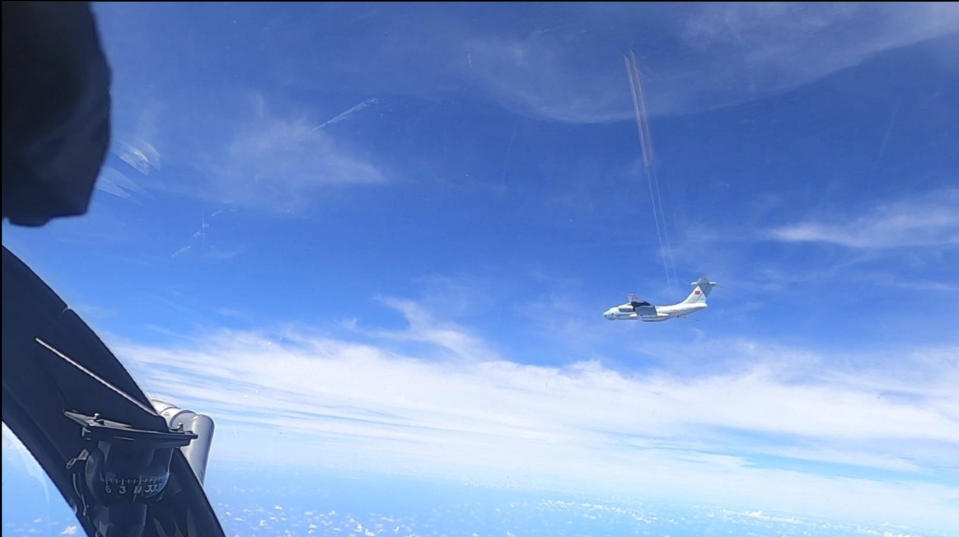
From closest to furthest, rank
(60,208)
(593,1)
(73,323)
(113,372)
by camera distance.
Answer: (593,1) → (60,208) → (73,323) → (113,372)

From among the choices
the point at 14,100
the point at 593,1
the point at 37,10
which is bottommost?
the point at 14,100

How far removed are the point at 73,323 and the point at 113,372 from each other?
52cm

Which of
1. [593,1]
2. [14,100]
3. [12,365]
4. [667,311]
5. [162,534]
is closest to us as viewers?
[14,100]

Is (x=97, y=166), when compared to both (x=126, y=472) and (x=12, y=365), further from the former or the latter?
(x=126, y=472)

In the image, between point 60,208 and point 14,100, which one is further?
point 60,208

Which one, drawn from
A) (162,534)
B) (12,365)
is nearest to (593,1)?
(12,365)

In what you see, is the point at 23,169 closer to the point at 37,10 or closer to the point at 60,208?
the point at 60,208

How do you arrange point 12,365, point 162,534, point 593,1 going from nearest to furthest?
1. point 593,1
2. point 12,365
3. point 162,534

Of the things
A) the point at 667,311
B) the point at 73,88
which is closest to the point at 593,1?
the point at 73,88

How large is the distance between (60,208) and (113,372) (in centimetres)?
250

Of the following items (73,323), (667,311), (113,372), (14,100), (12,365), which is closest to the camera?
(14,100)

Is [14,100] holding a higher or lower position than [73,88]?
lower

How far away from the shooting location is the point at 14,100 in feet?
6.57

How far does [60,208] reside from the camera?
8.00ft
